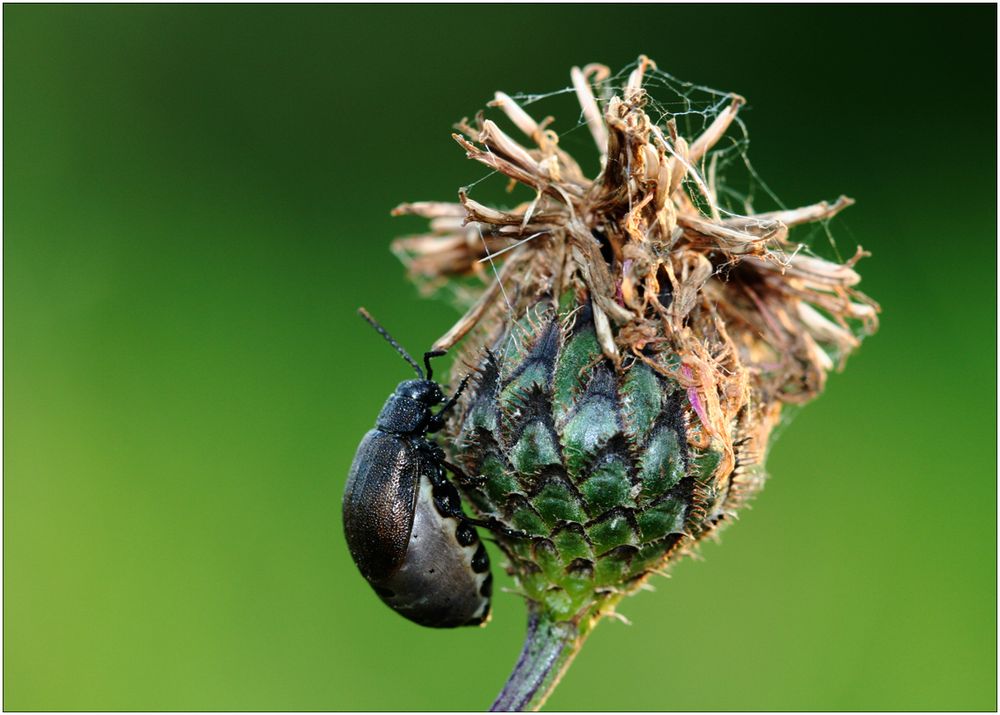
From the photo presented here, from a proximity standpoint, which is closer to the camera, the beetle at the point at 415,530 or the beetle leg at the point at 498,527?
the beetle leg at the point at 498,527

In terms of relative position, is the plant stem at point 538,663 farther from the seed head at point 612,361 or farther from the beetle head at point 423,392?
the beetle head at point 423,392

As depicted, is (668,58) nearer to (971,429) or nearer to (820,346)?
(971,429)

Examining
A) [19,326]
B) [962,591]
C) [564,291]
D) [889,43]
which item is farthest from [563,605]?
[889,43]

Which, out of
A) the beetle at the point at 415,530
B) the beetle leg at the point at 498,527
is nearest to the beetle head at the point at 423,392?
the beetle at the point at 415,530

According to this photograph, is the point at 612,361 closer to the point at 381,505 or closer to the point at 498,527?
the point at 498,527

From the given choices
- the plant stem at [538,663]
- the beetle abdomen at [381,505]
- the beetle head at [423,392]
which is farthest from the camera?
the beetle head at [423,392]

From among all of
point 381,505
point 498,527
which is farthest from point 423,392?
point 498,527
